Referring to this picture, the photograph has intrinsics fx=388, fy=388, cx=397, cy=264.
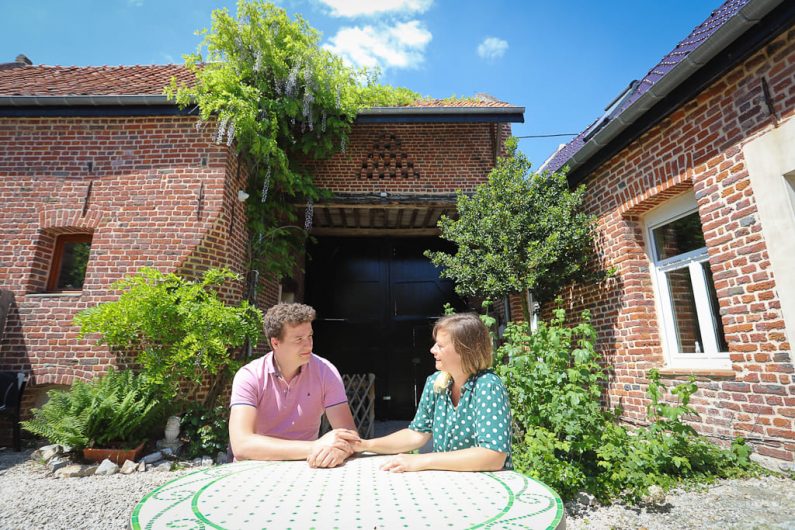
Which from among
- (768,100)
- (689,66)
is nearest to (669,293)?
(768,100)

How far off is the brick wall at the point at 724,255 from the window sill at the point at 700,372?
0.02m

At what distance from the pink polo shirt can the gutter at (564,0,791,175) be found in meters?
4.18

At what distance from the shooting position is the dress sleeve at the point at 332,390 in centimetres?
235

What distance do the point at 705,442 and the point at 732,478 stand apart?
405 millimetres

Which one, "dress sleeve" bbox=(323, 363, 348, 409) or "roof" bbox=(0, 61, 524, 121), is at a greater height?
"roof" bbox=(0, 61, 524, 121)

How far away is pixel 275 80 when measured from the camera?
20.5 ft

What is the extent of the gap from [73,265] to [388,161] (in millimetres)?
5363

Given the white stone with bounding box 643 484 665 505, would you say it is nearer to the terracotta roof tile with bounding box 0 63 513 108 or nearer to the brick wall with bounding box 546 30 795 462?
the brick wall with bounding box 546 30 795 462

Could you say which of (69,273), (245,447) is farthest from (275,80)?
(245,447)

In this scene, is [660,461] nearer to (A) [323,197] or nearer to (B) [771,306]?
(B) [771,306]

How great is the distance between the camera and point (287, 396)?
225 centimetres

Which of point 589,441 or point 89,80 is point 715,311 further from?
point 89,80

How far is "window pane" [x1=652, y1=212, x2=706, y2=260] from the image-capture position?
163 inches

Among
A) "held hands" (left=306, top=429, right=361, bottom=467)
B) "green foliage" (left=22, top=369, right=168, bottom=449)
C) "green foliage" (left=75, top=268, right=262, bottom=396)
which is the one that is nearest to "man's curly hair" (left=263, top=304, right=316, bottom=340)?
"held hands" (left=306, top=429, right=361, bottom=467)
